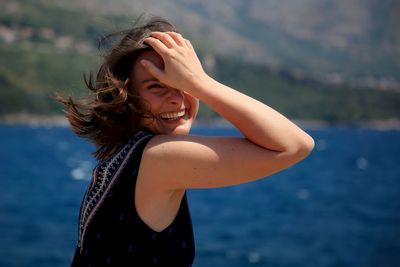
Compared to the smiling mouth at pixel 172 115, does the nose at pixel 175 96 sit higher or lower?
higher

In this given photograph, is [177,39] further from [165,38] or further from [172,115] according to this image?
[172,115]

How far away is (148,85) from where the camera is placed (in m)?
2.10

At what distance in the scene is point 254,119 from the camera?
6.33 ft

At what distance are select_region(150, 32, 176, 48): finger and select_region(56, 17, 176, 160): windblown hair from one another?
0.06m

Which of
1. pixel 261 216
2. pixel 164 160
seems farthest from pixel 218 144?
pixel 261 216

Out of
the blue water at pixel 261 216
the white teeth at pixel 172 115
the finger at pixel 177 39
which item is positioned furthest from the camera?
the blue water at pixel 261 216

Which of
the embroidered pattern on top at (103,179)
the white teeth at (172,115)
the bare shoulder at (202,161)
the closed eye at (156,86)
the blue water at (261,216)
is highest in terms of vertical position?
the blue water at (261,216)

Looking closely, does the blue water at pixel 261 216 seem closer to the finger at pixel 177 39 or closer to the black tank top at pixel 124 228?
the black tank top at pixel 124 228

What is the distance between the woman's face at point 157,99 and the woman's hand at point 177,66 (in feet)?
0.27

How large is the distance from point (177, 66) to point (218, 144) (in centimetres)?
28

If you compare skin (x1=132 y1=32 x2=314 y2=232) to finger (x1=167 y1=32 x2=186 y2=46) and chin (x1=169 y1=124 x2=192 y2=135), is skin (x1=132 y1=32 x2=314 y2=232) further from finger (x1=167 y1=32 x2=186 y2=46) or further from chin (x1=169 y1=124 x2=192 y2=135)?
chin (x1=169 y1=124 x2=192 y2=135)

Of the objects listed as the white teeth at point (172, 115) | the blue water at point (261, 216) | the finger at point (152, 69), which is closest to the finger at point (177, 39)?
the finger at point (152, 69)

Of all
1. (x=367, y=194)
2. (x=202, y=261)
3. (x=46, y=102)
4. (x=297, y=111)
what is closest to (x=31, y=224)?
(x=202, y=261)

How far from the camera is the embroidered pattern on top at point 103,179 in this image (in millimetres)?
1967
